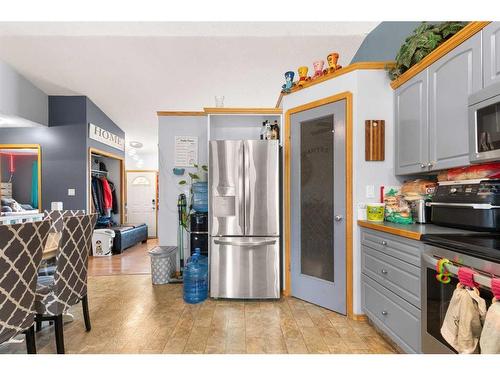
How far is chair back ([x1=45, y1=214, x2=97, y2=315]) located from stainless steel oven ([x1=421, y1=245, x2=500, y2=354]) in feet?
7.65

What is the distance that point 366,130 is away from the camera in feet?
7.97

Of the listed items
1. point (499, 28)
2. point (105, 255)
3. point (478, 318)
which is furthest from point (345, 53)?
point (105, 255)

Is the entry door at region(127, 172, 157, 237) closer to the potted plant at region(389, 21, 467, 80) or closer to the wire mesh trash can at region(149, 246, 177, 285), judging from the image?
the wire mesh trash can at region(149, 246, 177, 285)

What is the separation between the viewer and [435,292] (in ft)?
4.86

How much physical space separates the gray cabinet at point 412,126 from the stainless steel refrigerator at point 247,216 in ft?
3.73

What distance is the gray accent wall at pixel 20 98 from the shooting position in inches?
152

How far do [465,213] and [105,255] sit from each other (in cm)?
534

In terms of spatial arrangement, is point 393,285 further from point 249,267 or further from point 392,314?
point 249,267

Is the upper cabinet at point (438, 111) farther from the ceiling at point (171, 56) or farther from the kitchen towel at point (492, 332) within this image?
the ceiling at point (171, 56)

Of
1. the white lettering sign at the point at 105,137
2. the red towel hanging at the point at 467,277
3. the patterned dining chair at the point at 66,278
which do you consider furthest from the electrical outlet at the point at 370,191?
the white lettering sign at the point at 105,137

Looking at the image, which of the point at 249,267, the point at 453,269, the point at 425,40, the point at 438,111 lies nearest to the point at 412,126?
the point at 438,111

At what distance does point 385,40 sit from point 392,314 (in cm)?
275

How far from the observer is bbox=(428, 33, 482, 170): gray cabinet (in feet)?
5.33

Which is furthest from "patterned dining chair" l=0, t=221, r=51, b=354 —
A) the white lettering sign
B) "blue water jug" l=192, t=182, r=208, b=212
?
the white lettering sign
